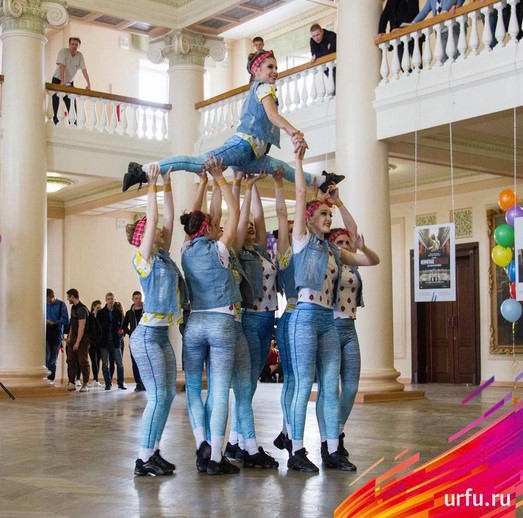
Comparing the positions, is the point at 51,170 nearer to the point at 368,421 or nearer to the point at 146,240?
the point at 368,421

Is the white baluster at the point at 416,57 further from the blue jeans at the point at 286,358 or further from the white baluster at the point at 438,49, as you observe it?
the blue jeans at the point at 286,358

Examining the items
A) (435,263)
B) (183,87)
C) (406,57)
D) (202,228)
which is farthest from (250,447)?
(183,87)

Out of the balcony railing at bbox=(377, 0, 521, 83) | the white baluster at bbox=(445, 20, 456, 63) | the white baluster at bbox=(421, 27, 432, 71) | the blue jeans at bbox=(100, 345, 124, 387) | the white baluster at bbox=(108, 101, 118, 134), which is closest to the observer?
the balcony railing at bbox=(377, 0, 521, 83)

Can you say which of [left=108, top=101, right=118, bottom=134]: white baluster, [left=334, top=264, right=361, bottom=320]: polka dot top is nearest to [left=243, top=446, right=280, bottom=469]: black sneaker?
[left=334, top=264, right=361, bottom=320]: polka dot top

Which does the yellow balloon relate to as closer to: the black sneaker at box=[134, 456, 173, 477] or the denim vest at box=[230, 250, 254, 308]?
the denim vest at box=[230, 250, 254, 308]

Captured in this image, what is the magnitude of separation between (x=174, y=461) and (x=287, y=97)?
318 inches

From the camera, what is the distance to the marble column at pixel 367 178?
11516mm

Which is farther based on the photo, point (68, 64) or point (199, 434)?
point (68, 64)

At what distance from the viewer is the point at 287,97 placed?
13.2 m

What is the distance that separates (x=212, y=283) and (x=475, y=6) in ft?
20.9

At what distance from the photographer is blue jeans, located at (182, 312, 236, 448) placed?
5.36 meters

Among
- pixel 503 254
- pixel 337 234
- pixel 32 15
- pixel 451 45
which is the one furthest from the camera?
pixel 32 15

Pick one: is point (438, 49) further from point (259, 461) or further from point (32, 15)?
point (259, 461)

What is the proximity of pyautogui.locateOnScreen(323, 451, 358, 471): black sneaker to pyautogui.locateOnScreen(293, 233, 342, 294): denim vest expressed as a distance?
39.7 inches
